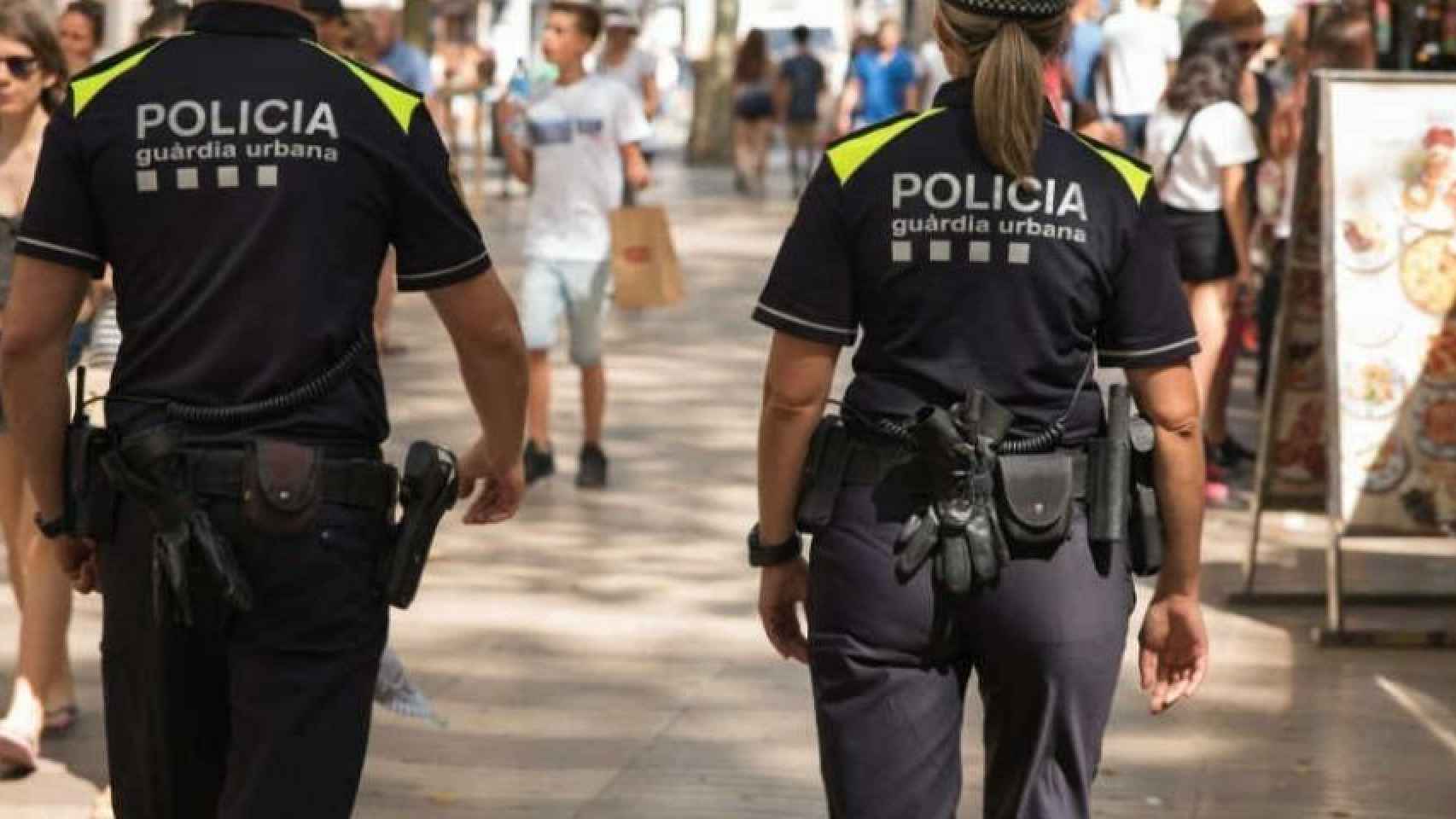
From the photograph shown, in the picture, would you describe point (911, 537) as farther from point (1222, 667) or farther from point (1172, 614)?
point (1222, 667)

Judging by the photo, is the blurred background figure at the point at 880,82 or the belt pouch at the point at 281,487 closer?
the belt pouch at the point at 281,487

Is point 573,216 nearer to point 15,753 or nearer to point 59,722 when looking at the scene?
point 59,722

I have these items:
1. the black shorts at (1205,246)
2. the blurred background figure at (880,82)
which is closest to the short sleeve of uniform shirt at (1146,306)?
the black shorts at (1205,246)

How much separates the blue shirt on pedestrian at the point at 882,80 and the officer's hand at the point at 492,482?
22.5m

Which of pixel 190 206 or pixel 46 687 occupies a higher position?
pixel 190 206

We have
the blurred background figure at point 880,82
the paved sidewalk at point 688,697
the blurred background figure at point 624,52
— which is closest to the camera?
the paved sidewalk at point 688,697

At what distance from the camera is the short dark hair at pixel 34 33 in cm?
717

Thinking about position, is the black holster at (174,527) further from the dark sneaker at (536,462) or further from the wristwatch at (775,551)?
the dark sneaker at (536,462)

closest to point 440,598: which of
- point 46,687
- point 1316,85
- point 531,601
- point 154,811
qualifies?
point 531,601

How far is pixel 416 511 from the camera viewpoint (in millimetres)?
4590

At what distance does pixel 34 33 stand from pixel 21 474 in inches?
43.5

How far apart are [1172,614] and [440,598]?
506cm

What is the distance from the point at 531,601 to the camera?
372 inches

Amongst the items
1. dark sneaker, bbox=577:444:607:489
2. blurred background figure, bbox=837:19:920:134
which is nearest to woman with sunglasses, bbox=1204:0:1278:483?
dark sneaker, bbox=577:444:607:489
